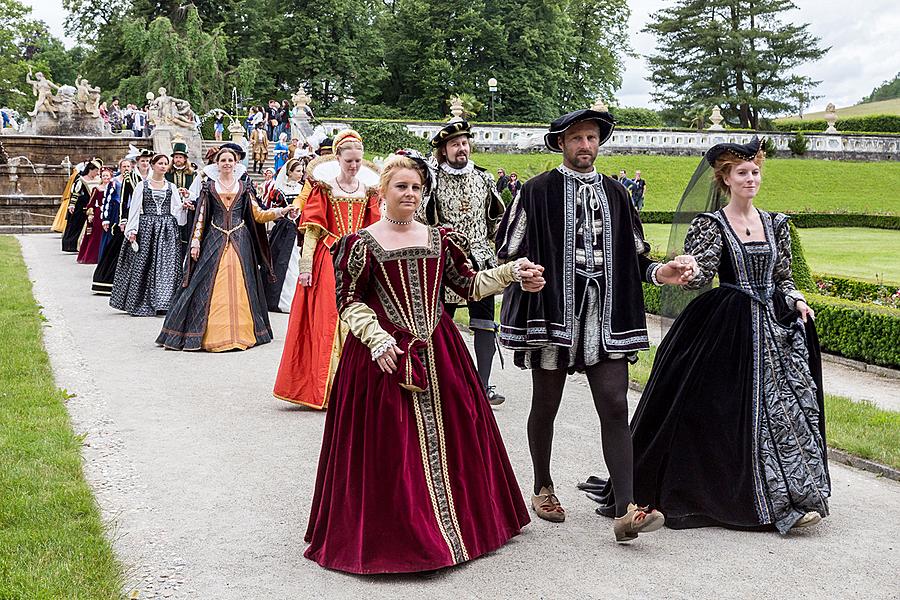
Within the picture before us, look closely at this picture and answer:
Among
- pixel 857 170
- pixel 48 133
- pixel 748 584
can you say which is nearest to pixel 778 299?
pixel 748 584

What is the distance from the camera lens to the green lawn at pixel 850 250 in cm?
1702

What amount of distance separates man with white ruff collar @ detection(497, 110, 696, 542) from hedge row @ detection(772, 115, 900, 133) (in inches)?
2146

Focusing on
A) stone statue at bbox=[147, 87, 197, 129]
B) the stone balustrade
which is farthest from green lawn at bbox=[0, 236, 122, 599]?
the stone balustrade

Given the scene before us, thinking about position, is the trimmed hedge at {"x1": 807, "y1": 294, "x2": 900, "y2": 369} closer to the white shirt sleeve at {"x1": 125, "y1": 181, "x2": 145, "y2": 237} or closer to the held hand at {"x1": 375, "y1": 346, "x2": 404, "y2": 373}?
the held hand at {"x1": 375, "y1": 346, "x2": 404, "y2": 373}

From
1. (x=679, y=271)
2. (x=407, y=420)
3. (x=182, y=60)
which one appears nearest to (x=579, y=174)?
(x=679, y=271)

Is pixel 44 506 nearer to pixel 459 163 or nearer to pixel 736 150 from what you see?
pixel 459 163

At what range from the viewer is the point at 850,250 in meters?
22.2

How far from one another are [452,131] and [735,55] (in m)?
56.9

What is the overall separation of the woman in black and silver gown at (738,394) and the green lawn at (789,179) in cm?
2920

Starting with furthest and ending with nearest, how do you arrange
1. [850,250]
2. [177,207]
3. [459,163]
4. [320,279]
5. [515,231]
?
1. [850,250]
2. [177,207]
3. [320,279]
4. [459,163]
5. [515,231]

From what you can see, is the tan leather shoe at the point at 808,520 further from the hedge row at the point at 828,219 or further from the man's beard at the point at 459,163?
the hedge row at the point at 828,219

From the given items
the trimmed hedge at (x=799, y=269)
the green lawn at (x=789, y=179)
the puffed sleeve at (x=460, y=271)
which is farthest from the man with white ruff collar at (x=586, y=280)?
the green lawn at (x=789, y=179)

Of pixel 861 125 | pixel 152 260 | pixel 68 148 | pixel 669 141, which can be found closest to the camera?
pixel 152 260

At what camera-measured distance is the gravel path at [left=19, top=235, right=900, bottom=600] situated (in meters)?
3.96
